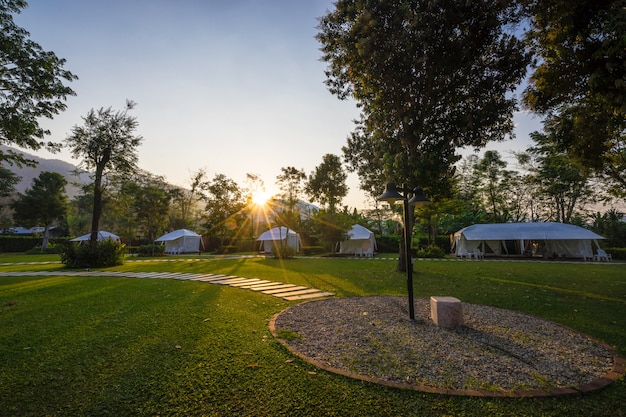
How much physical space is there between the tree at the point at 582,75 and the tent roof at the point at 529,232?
13415 mm

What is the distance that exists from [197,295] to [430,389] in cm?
573

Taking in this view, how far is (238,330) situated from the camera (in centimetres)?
416

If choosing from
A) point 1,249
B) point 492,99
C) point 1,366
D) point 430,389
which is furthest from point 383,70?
point 1,249

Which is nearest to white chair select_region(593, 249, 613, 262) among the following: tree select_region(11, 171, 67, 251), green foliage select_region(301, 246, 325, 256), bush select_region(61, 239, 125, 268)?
green foliage select_region(301, 246, 325, 256)

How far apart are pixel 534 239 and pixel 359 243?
1306 centimetres

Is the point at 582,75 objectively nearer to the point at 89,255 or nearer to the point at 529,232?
the point at 529,232

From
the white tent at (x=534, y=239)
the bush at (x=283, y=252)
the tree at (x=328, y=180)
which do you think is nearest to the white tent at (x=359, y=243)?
the bush at (x=283, y=252)

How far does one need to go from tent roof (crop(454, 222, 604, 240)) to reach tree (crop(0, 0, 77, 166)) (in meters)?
25.8

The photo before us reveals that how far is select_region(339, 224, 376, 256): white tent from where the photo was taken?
2503 centimetres

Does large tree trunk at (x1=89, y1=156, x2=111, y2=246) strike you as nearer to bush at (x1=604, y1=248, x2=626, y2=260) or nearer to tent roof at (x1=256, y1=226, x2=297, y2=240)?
tent roof at (x1=256, y1=226, x2=297, y2=240)

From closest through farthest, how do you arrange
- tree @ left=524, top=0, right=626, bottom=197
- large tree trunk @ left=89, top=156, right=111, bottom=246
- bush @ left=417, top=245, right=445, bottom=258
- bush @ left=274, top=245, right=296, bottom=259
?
tree @ left=524, top=0, right=626, bottom=197 < large tree trunk @ left=89, top=156, right=111, bottom=246 < bush @ left=274, top=245, right=296, bottom=259 < bush @ left=417, top=245, right=445, bottom=258

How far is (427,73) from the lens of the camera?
9.38m

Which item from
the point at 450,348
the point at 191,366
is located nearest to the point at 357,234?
the point at 450,348

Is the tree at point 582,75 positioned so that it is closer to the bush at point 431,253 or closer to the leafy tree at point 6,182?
the bush at point 431,253
